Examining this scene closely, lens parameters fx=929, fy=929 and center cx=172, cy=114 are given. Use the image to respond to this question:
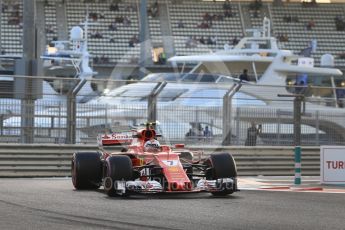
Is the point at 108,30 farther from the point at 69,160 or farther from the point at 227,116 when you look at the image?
the point at 69,160

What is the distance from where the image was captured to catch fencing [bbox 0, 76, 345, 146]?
19.4 m

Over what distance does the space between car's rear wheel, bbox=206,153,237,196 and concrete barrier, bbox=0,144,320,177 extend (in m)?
3.13

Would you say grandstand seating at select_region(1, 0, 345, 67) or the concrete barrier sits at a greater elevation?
grandstand seating at select_region(1, 0, 345, 67)


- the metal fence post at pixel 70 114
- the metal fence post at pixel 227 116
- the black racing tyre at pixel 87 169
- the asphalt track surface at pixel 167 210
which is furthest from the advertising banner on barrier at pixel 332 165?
the metal fence post at pixel 70 114

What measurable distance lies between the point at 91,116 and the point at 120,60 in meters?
28.4

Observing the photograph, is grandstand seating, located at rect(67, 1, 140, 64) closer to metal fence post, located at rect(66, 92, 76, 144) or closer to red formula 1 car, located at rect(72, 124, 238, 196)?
metal fence post, located at rect(66, 92, 76, 144)

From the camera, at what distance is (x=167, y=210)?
12.0 m

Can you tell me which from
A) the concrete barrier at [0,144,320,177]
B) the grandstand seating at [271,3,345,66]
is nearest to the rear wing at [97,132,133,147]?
the concrete barrier at [0,144,320,177]

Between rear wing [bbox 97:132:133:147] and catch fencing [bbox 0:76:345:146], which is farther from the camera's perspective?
catch fencing [bbox 0:76:345:146]

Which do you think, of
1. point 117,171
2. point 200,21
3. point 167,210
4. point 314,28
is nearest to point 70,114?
point 117,171

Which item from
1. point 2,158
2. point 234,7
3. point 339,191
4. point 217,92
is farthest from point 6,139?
point 234,7

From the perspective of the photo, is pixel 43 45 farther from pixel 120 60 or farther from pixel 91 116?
pixel 91 116

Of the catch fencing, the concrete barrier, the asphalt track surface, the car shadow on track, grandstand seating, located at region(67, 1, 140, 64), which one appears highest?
grandstand seating, located at region(67, 1, 140, 64)

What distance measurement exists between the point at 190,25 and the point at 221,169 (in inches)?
1474
